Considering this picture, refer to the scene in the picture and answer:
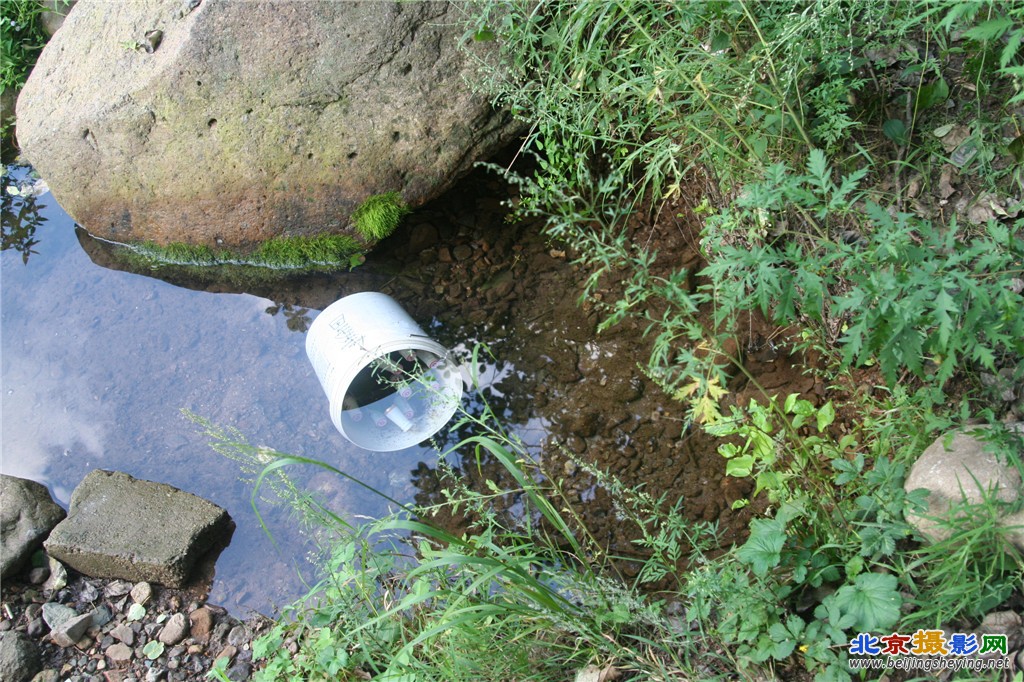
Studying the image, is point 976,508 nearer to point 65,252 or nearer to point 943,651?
point 943,651

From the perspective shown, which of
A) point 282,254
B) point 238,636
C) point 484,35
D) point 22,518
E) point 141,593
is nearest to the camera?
point 238,636

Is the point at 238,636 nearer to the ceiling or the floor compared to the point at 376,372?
nearer to the floor

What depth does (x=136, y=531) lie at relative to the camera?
2.96 metres

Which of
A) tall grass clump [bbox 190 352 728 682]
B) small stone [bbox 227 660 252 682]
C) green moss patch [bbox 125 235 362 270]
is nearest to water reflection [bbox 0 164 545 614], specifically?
green moss patch [bbox 125 235 362 270]

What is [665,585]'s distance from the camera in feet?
8.57

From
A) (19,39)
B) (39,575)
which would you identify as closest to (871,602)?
(39,575)

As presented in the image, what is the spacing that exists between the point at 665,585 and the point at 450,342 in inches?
52.3

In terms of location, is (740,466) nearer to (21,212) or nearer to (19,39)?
(21,212)

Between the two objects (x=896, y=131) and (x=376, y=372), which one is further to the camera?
(x=376, y=372)

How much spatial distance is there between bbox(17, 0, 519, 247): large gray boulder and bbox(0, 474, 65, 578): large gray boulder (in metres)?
1.33

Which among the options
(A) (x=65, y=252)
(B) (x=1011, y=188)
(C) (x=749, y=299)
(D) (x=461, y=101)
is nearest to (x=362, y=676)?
(C) (x=749, y=299)

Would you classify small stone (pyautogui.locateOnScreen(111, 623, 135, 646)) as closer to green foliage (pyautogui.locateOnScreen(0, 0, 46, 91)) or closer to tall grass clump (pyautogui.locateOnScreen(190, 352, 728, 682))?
tall grass clump (pyautogui.locateOnScreen(190, 352, 728, 682))

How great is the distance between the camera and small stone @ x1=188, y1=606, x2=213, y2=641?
2771 millimetres

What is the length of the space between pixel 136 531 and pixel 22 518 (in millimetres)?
485
